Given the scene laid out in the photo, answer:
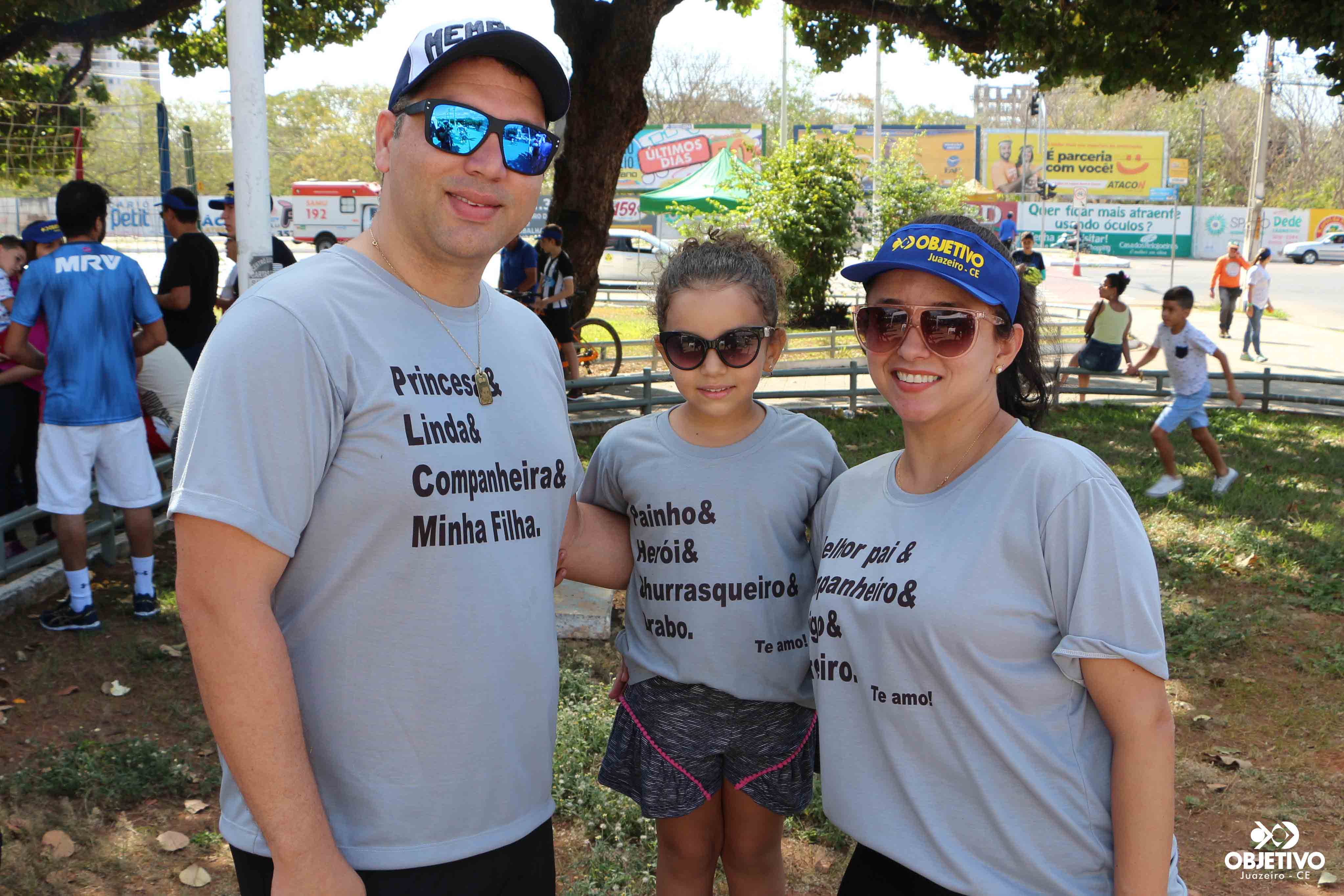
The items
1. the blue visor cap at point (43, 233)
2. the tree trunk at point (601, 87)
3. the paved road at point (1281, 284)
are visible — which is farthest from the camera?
the paved road at point (1281, 284)

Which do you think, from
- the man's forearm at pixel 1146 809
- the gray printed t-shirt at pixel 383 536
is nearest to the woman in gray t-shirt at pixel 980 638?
the man's forearm at pixel 1146 809

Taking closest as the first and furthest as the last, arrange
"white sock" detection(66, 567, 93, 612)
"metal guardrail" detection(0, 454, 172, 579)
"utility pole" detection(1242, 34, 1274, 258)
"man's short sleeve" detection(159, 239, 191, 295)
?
"white sock" detection(66, 567, 93, 612) < "metal guardrail" detection(0, 454, 172, 579) < "man's short sleeve" detection(159, 239, 191, 295) < "utility pole" detection(1242, 34, 1274, 258)

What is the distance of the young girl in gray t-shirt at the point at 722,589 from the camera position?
2523 millimetres

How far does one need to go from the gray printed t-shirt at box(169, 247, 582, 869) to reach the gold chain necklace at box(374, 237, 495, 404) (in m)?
0.01

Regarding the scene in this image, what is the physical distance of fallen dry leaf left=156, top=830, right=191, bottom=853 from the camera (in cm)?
376

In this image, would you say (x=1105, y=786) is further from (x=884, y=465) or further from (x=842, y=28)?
(x=842, y=28)

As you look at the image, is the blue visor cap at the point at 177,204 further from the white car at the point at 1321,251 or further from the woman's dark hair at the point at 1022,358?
the white car at the point at 1321,251

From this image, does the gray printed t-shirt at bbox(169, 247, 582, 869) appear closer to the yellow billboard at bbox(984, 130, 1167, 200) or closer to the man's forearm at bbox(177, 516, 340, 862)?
the man's forearm at bbox(177, 516, 340, 862)

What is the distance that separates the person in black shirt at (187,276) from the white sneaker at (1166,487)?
762cm

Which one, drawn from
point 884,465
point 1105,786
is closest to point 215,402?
point 884,465

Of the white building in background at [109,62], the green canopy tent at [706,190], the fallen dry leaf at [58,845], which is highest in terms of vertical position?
the white building in background at [109,62]

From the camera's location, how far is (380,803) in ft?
5.64

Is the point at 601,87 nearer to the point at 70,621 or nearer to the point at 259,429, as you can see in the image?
the point at 70,621

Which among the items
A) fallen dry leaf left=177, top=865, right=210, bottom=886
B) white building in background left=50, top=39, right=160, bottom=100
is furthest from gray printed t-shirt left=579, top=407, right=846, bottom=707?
white building in background left=50, top=39, right=160, bottom=100
